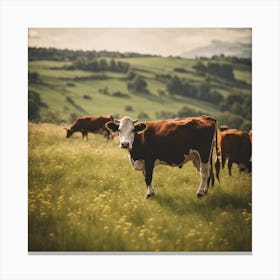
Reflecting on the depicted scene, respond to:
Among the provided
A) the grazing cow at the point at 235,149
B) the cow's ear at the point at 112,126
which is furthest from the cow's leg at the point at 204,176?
the cow's ear at the point at 112,126

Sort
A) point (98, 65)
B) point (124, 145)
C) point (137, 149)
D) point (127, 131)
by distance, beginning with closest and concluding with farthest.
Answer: point (124, 145) → point (127, 131) → point (137, 149) → point (98, 65)

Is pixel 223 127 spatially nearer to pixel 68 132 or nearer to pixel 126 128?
pixel 126 128

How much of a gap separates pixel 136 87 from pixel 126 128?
2.72 ft

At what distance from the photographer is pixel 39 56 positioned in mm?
6598

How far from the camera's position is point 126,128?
20.5 feet

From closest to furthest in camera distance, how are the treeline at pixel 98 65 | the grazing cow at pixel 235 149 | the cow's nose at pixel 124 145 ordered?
the cow's nose at pixel 124 145 → the grazing cow at pixel 235 149 → the treeline at pixel 98 65

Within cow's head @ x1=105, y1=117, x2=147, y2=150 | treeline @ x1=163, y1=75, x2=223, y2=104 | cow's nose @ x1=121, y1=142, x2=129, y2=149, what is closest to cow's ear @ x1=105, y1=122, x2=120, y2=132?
cow's head @ x1=105, y1=117, x2=147, y2=150

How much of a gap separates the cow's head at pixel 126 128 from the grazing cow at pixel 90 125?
315 mm

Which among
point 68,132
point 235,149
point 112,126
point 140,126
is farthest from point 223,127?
point 68,132

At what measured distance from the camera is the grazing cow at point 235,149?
6535 mm

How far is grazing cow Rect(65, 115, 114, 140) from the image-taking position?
661 centimetres

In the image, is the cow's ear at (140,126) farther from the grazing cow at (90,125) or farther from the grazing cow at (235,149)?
the grazing cow at (235,149)

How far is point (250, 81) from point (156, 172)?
1.98m

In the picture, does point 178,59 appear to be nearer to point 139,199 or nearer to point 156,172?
point 156,172
